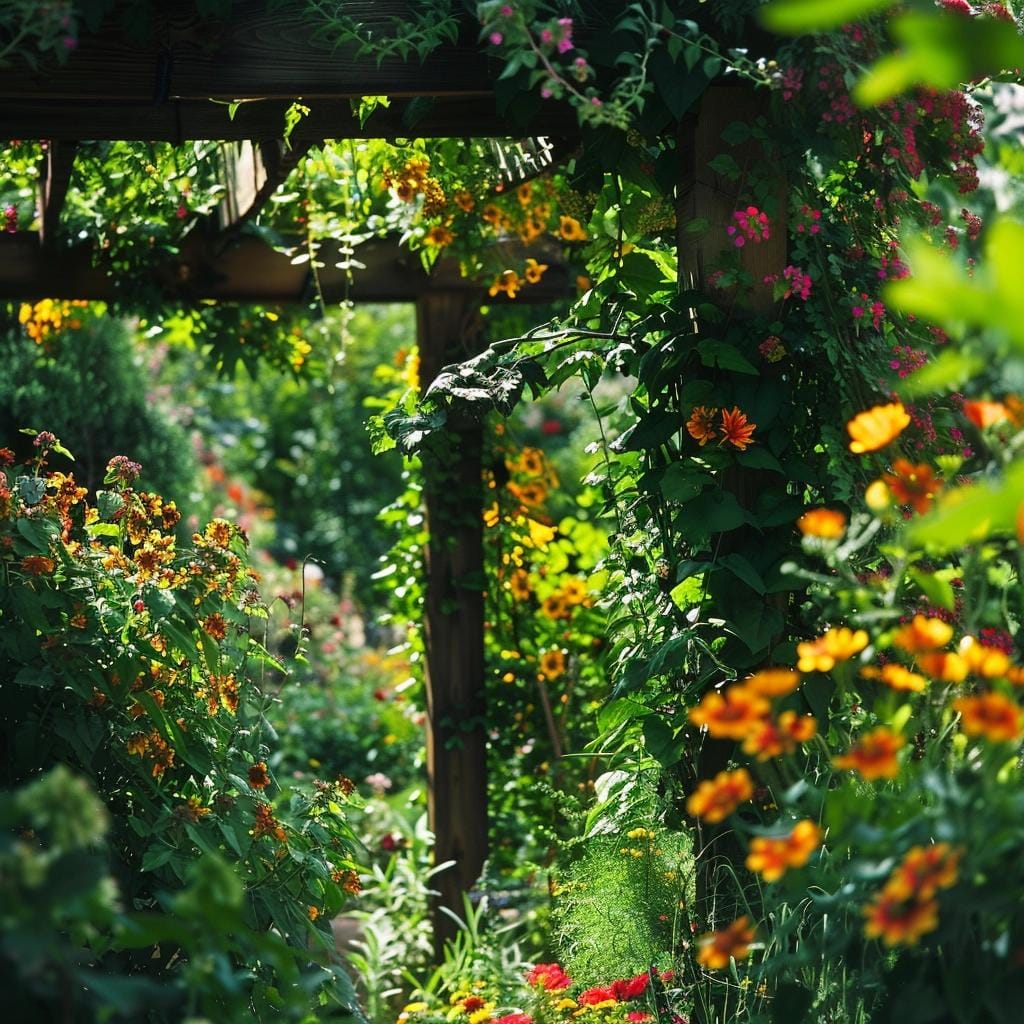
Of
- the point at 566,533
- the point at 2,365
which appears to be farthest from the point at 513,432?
the point at 2,365

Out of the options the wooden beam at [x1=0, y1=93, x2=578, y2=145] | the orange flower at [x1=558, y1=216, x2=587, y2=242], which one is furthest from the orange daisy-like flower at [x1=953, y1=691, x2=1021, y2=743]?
the orange flower at [x1=558, y1=216, x2=587, y2=242]

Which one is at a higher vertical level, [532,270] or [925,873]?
[532,270]

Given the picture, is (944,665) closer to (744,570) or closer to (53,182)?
(744,570)

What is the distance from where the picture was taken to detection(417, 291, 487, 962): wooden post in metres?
3.71

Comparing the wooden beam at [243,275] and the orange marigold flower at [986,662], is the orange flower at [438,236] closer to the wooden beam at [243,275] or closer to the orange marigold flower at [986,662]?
the wooden beam at [243,275]

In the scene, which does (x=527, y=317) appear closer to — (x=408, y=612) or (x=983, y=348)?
(x=408, y=612)

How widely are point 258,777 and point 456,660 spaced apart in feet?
5.15

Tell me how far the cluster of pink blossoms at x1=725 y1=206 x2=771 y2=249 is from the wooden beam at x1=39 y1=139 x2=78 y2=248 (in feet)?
4.55

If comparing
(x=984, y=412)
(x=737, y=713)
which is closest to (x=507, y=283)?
(x=984, y=412)

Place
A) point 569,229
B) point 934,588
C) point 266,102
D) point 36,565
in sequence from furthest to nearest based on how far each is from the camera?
1. point 569,229
2. point 266,102
3. point 36,565
4. point 934,588

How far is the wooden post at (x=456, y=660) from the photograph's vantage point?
12.2ft

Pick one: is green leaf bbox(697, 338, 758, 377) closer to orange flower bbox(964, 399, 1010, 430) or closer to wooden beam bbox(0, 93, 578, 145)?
wooden beam bbox(0, 93, 578, 145)

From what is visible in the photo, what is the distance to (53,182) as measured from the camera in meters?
3.15

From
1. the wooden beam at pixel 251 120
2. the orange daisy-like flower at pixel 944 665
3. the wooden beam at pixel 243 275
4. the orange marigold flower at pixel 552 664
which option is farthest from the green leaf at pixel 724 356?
the orange marigold flower at pixel 552 664
